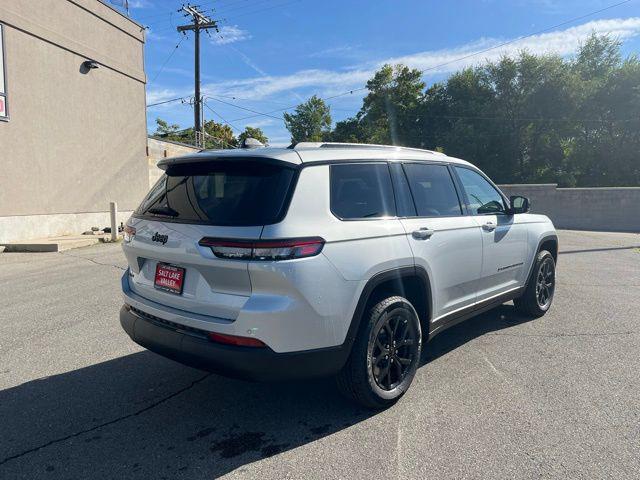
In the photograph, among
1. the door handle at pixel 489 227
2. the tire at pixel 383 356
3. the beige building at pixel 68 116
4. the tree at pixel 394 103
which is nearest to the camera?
the tire at pixel 383 356

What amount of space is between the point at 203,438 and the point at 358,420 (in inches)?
40.3

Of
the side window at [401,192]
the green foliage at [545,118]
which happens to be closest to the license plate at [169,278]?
the side window at [401,192]

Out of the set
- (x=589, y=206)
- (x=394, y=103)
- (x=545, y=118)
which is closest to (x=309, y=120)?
(x=394, y=103)

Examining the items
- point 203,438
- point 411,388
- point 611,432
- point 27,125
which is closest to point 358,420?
point 411,388

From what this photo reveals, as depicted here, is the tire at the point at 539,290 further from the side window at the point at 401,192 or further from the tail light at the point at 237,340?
the tail light at the point at 237,340

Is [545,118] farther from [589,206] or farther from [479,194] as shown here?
[479,194]

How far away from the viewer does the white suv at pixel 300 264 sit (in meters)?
2.71

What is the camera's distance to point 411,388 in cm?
369

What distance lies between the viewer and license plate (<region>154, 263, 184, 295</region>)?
3.03 meters

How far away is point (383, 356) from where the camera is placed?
331 cm

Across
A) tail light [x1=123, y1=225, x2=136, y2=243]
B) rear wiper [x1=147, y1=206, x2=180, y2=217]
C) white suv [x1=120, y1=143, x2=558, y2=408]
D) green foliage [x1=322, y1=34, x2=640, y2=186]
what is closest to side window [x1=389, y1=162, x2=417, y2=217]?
white suv [x1=120, y1=143, x2=558, y2=408]

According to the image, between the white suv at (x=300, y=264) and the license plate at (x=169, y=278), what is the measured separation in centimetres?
1

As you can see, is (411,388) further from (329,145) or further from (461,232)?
(329,145)

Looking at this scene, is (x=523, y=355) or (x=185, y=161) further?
(x=523, y=355)
